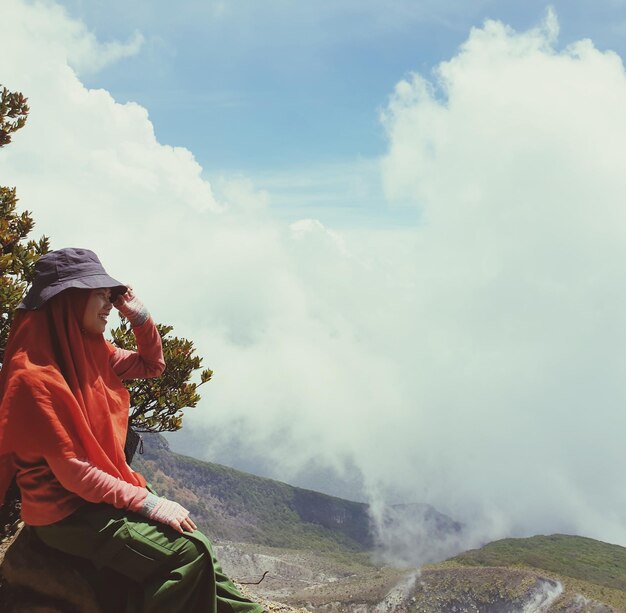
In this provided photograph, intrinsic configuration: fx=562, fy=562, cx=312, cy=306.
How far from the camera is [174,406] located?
10.4 m

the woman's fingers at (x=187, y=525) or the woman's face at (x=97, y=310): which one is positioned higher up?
the woman's face at (x=97, y=310)

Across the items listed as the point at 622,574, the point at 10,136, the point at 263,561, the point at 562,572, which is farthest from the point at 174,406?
the point at 263,561

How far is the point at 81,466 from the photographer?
13.8ft

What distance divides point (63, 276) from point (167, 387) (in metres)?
6.02

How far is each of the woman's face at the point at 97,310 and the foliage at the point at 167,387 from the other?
16.6ft

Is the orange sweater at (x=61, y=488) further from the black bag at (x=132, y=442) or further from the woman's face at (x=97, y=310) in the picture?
the black bag at (x=132, y=442)

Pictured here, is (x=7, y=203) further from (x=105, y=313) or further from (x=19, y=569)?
(x=19, y=569)

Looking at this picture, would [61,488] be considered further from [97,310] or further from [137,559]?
[97,310]

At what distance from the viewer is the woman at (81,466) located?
4.20m

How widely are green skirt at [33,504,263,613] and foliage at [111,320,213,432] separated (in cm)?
543

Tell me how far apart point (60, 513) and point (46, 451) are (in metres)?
0.53

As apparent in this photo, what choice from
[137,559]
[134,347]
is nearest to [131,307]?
[137,559]

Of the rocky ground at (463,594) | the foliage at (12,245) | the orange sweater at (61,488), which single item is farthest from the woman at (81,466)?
the rocky ground at (463,594)

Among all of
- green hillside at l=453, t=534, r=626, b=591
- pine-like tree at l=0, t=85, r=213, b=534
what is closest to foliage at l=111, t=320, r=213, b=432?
pine-like tree at l=0, t=85, r=213, b=534
